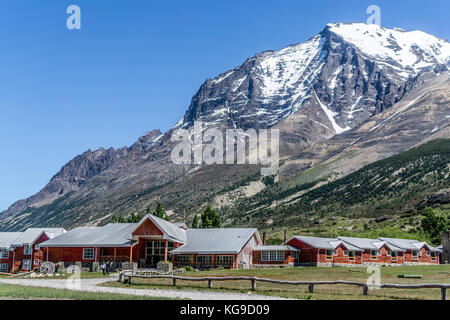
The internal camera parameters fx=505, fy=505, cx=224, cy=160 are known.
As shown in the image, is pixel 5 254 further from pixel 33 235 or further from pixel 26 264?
pixel 33 235

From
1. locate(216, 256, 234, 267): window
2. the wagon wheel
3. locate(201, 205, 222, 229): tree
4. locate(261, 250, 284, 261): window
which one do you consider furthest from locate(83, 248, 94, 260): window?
locate(201, 205, 222, 229): tree

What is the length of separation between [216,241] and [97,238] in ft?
57.7

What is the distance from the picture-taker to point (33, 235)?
8838 cm

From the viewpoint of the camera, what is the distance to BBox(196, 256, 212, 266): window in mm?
73250

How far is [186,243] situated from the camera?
250ft

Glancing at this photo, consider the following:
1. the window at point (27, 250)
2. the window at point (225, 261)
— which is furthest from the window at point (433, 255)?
the window at point (27, 250)

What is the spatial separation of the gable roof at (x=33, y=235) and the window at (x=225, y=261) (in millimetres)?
30798

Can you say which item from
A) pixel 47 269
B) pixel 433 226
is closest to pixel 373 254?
pixel 433 226

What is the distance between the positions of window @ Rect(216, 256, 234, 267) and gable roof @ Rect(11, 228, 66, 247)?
30.8m

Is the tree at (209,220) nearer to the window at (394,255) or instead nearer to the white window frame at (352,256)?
the white window frame at (352,256)

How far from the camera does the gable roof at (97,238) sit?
71.5 metres

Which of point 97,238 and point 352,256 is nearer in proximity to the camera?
point 97,238
